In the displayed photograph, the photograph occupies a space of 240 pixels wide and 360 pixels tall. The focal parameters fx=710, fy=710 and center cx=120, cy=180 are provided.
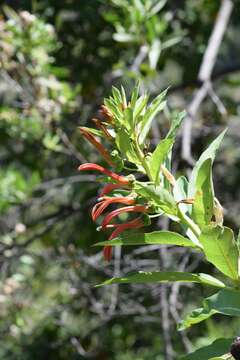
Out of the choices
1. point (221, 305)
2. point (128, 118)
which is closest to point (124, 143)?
point (128, 118)

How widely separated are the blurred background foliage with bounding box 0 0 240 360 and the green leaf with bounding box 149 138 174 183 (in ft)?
4.69

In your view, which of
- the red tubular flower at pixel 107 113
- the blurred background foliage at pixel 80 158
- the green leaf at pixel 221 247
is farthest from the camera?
the blurred background foliage at pixel 80 158

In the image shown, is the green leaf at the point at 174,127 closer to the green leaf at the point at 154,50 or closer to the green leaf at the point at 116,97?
the green leaf at the point at 116,97

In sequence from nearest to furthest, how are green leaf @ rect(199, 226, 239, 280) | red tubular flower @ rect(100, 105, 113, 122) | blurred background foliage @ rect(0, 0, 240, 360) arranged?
green leaf @ rect(199, 226, 239, 280) → red tubular flower @ rect(100, 105, 113, 122) → blurred background foliage @ rect(0, 0, 240, 360)

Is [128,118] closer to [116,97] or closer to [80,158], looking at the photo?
[116,97]

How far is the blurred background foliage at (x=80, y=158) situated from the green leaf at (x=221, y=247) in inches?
56.4

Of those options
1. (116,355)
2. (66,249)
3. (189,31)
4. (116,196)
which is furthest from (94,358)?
(116,196)

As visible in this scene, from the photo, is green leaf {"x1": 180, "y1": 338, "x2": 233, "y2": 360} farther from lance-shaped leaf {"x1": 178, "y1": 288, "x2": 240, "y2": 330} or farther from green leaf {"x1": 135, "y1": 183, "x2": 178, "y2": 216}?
green leaf {"x1": 135, "y1": 183, "x2": 178, "y2": 216}

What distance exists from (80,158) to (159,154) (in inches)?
76.2

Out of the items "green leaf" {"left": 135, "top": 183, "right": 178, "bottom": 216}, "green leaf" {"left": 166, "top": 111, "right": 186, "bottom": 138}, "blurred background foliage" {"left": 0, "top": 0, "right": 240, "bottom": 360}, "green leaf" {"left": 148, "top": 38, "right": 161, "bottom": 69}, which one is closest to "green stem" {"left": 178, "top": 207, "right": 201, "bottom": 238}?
"green leaf" {"left": 135, "top": 183, "right": 178, "bottom": 216}

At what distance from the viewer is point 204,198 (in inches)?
43.8

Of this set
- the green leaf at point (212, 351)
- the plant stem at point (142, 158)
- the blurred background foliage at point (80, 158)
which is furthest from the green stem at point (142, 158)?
the blurred background foliage at point (80, 158)

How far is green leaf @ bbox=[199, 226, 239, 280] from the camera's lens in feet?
3.49

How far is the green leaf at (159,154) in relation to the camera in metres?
1.12
